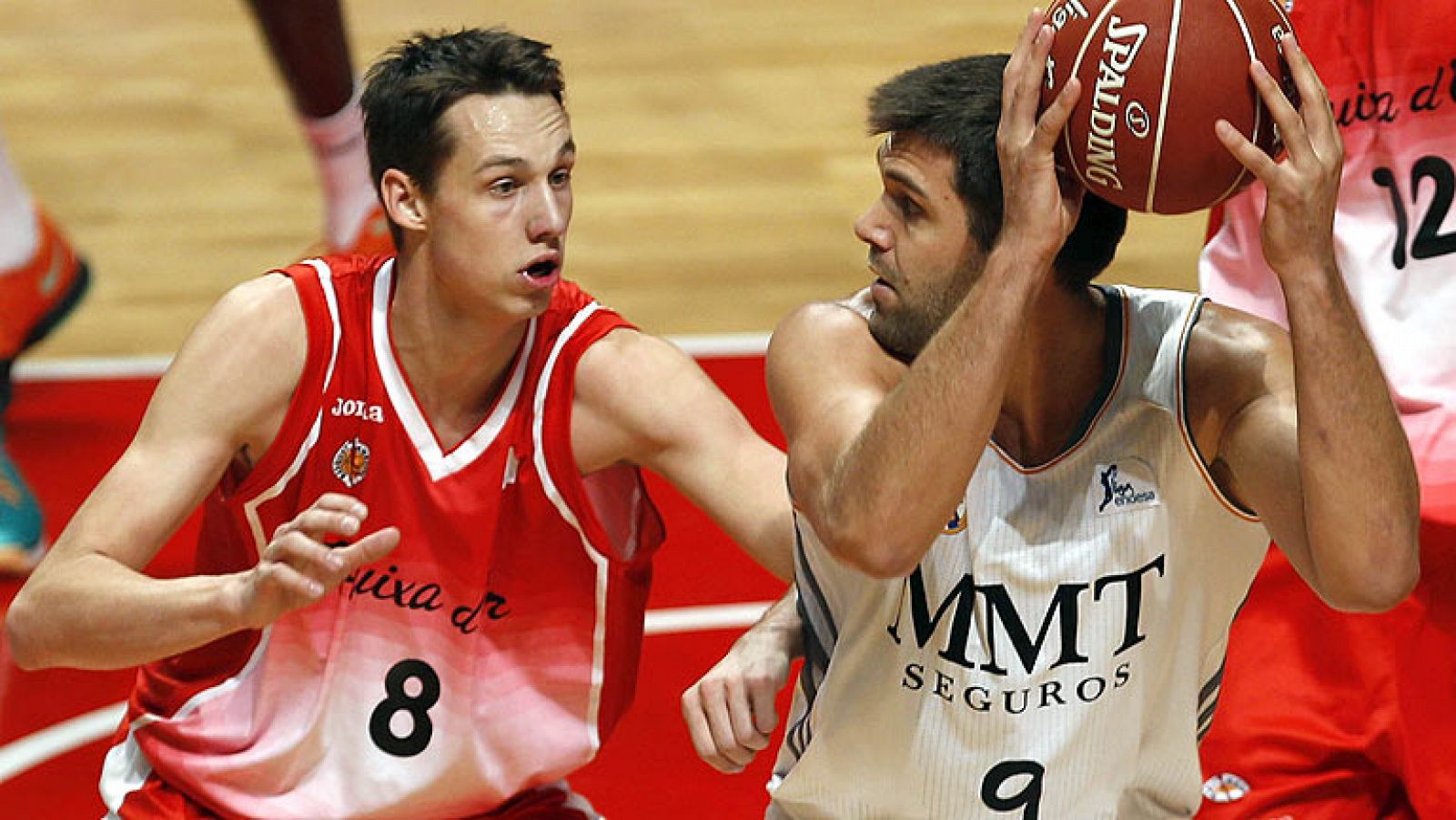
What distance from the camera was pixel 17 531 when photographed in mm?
5090

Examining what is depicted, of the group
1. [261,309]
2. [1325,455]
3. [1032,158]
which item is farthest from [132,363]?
[1325,455]

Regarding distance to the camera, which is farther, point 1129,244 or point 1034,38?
point 1129,244

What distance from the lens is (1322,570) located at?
8.43 feet

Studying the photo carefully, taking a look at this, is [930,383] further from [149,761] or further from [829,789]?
[149,761]

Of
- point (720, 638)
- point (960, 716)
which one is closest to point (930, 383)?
point (960, 716)

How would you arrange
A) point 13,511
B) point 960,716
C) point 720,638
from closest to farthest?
point 960,716 < point 720,638 < point 13,511

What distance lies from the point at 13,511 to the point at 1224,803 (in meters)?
2.93

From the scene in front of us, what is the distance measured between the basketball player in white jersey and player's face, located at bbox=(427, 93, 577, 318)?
571 millimetres

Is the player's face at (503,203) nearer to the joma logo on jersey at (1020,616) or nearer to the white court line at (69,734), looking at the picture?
the joma logo on jersey at (1020,616)

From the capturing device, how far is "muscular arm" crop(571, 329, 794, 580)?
336 cm

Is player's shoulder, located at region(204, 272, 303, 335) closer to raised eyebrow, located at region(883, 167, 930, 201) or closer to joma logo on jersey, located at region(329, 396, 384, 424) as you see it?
joma logo on jersey, located at region(329, 396, 384, 424)

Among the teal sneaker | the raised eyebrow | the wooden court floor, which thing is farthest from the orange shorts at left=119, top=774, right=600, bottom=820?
the wooden court floor

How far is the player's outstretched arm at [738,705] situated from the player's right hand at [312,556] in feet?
1.58

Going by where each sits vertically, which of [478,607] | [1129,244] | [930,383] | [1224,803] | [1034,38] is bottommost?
[1129,244]
